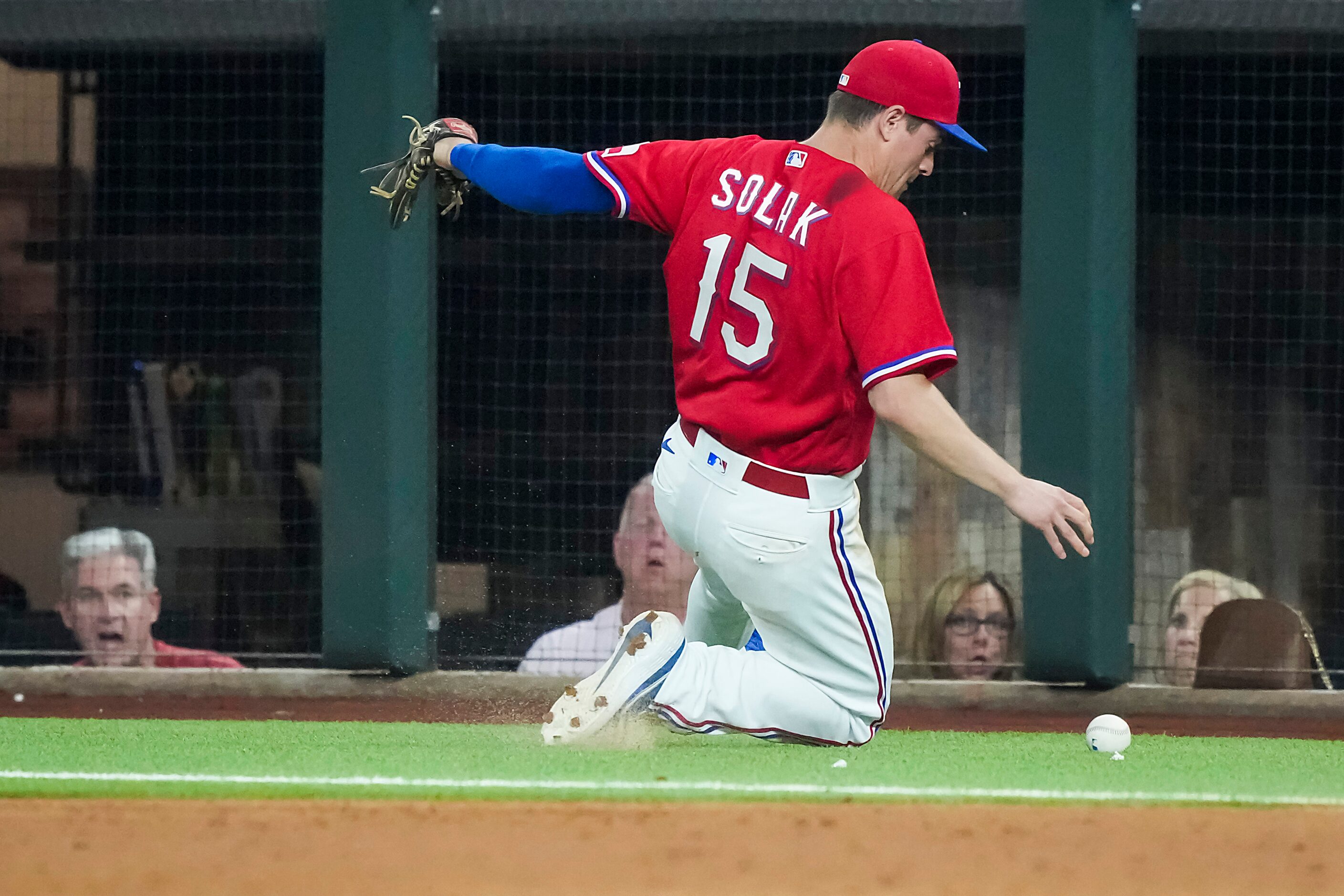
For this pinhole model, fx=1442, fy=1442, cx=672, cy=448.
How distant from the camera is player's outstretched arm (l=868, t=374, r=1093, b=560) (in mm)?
2484

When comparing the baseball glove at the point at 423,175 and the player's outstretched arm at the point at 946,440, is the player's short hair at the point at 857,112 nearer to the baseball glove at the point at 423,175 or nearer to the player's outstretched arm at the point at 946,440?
the player's outstretched arm at the point at 946,440

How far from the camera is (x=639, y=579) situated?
176 inches

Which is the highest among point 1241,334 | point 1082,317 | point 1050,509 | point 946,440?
point 1241,334

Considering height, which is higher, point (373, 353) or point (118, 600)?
point (373, 353)

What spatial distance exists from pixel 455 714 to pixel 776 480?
5.37 feet

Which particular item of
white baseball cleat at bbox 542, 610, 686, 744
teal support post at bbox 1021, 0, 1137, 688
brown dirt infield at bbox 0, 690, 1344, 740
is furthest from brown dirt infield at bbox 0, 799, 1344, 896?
teal support post at bbox 1021, 0, 1137, 688

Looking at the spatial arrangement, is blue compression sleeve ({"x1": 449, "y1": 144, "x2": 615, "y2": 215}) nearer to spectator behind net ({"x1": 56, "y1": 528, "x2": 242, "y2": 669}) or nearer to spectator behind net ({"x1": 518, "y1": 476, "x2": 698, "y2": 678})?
spectator behind net ({"x1": 518, "y1": 476, "x2": 698, "y2": 678})

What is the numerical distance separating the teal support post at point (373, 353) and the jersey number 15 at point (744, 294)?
1.54 metres

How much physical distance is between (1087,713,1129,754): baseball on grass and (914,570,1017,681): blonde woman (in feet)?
3.77

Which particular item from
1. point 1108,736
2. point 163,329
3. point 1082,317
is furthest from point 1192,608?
point 163,329

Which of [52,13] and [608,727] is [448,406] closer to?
[52,13]

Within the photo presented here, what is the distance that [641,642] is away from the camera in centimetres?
276

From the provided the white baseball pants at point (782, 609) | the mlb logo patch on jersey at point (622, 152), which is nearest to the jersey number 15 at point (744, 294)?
the white baseball pants at point (782, 609)

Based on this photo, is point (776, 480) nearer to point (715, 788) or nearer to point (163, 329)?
point (715, 788)
